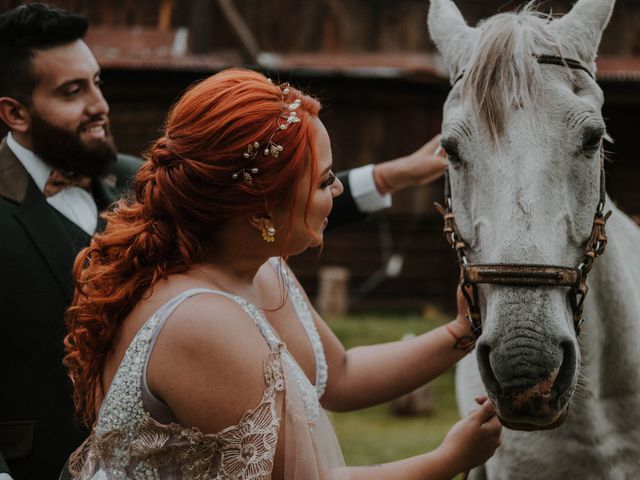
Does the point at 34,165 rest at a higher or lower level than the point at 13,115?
lower

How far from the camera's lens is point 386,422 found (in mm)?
8578

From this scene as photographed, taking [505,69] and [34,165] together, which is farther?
[34,165]

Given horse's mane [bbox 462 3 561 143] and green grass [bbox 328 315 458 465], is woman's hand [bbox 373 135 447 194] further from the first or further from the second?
green grass [bbox 328 315 458 465]

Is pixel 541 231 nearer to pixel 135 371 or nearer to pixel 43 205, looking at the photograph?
pixel 135 371

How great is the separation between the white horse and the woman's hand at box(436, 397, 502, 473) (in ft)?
0.41

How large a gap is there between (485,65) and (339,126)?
10007mm

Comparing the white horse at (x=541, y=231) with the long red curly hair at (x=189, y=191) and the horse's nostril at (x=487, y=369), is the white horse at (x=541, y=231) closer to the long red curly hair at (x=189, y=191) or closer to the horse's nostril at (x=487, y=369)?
the horse's nostril at (x=487, y=369)

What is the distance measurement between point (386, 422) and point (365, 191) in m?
5.14

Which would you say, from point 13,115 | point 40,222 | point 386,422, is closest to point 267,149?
point 40,222

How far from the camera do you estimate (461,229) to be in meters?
2.59

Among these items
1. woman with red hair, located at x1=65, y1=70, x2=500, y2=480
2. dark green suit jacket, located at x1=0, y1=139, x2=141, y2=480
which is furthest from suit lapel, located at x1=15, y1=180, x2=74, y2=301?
woman with red hair, located at x1=65, y1=70, x2=500, y2=480

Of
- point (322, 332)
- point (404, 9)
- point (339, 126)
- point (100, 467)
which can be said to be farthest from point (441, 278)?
point (100, 467)

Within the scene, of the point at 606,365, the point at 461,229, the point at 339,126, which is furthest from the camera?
the point at 339,126

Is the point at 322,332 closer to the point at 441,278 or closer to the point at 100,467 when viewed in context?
the point at 100,467
